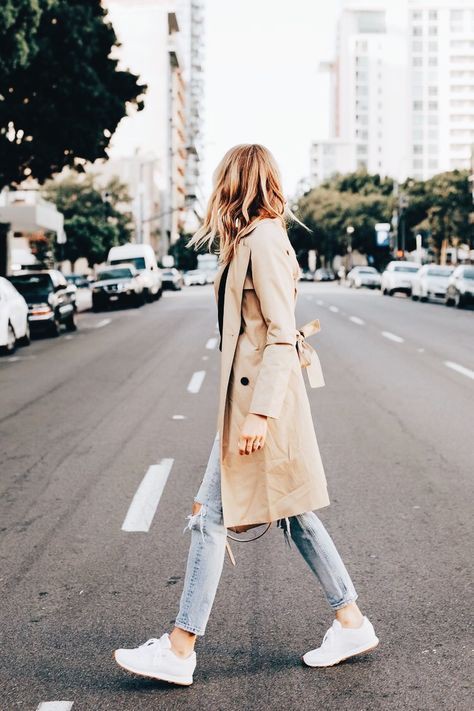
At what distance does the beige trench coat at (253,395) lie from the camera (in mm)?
A: 3693

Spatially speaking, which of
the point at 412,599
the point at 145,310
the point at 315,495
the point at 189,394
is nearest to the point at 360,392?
the point at 189,394

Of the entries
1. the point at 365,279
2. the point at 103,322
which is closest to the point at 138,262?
the point at 103,322

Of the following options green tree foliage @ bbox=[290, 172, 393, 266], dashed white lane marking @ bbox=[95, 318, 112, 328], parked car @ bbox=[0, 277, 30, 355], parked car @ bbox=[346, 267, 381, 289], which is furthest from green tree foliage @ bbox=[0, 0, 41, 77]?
green tree foliage @ bbox=[290, 172, 393, 266]

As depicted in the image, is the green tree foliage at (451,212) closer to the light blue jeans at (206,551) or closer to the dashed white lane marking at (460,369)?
the dashed white lane marking at (460,369)

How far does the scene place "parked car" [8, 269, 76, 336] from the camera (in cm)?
2458

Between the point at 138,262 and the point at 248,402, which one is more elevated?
the point at 138,262

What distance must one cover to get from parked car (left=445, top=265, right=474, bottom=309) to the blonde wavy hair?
3328 cm

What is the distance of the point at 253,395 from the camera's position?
Answer: 3.67 m

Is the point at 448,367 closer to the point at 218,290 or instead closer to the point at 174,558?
the point at 174,558

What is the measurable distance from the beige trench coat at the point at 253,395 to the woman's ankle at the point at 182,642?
45 centimetres

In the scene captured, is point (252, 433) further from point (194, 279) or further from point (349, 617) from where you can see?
point (194, 279)

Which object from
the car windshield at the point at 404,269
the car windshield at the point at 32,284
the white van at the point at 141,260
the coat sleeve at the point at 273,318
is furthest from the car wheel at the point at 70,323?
the car windshield at the point at 404,269

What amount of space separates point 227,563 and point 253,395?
2062 millimetres

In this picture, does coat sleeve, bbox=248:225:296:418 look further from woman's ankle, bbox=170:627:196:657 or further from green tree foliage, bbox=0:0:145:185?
green tree foliage, bbox=0:0:145:185
